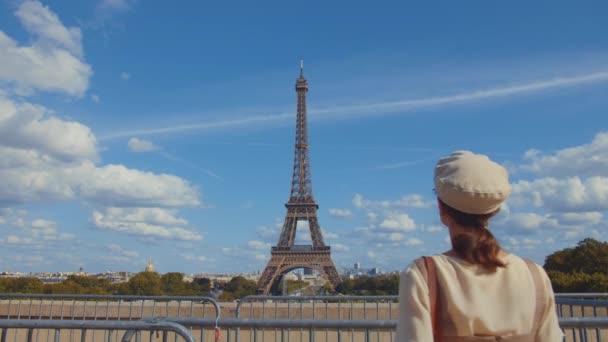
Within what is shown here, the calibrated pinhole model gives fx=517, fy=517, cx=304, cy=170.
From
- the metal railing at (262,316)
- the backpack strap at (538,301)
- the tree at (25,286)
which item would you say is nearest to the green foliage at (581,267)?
the metal railing at (262,316)

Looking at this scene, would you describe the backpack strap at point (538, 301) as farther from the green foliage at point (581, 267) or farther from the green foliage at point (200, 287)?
the green foliage at point (200, 287)

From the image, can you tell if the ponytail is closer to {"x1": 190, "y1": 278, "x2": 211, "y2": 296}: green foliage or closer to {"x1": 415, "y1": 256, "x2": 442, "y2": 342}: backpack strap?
{"x1": 415, "y1": 256, "x2": 442, "y2": 342}: backpack strap

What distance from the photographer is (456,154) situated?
69.0 inches

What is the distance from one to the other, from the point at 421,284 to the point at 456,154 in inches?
18.4

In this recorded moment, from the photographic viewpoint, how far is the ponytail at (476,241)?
5.33ft

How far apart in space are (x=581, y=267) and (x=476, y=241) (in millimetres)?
36578

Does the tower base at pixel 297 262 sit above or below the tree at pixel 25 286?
above

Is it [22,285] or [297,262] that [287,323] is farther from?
[22,285]

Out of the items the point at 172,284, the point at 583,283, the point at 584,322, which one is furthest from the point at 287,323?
the point at 172,284

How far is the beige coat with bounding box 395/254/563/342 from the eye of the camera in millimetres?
1557

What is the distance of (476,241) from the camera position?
167 cm

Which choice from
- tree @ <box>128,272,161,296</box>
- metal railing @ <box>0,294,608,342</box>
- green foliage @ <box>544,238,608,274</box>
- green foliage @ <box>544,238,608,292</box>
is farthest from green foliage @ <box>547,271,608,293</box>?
tree @ <box>128,272,161,296</box>

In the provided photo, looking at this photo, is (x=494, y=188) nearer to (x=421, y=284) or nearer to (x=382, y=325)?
(x=421, y=284)

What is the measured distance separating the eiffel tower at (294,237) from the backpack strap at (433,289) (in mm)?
41824
